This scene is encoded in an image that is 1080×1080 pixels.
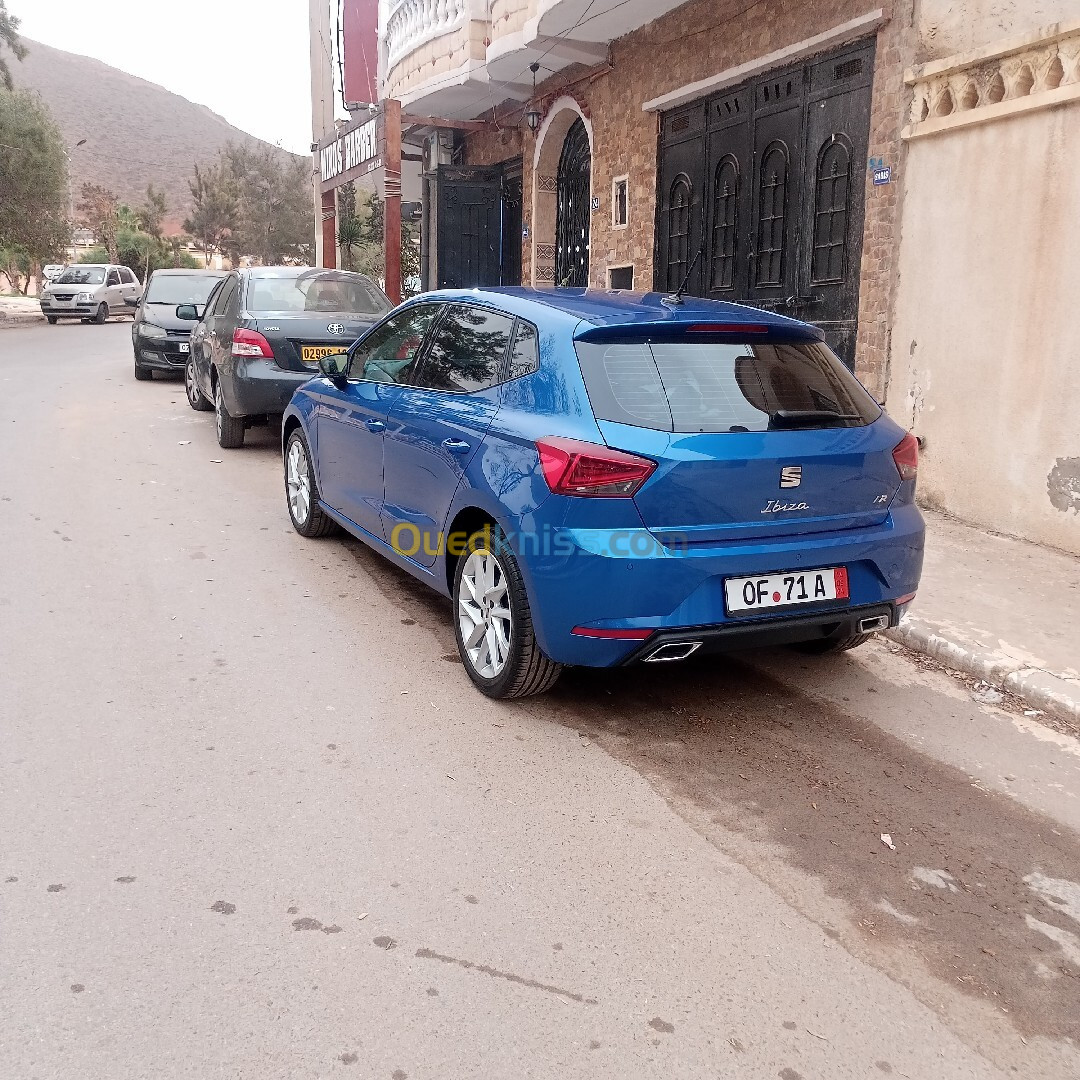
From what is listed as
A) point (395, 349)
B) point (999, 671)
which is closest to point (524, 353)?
point (395, 349)

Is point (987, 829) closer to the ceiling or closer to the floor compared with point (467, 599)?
closer to the floor

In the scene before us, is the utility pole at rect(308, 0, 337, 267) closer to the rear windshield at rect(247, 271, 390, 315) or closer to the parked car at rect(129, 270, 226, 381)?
the parked car at rect(129, 270, 226, 381)

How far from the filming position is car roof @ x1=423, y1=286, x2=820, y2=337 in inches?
161

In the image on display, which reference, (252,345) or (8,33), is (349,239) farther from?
(252,345)

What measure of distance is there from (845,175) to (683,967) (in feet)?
24.8

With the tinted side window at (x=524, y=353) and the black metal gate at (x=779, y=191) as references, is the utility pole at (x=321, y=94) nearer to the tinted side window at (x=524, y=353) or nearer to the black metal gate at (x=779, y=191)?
the black metal gate at (x=779, y=191)

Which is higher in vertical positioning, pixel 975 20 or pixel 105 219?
pixel 105 219

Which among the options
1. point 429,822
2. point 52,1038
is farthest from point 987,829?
point 52,1038

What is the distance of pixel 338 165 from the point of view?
1734 centimetres

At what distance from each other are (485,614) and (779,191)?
6731mm

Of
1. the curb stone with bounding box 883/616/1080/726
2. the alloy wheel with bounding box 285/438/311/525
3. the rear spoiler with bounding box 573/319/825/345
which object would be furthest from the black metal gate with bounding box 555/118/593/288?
the rear spoiler with bounding box 573/319/825/345

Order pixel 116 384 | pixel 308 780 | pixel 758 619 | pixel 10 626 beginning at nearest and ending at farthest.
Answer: pixel 308 780
pixel 758 619
pixel 10 626
pixel 116 384

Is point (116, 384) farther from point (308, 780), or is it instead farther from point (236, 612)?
point (308, 780)

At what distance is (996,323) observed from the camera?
23.0 ft
